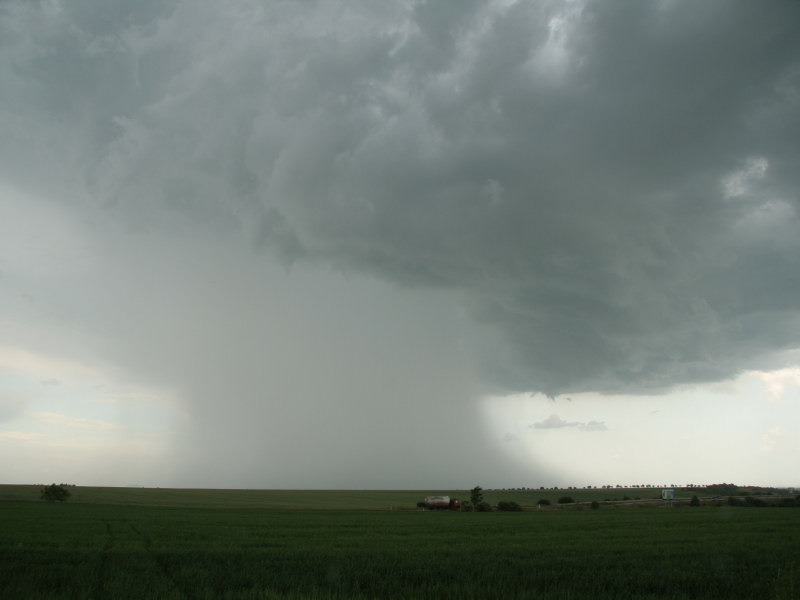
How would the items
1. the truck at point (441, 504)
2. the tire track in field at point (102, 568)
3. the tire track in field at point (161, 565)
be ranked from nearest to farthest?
1. the tire track in field at point (161, 565)
2. the tire track in field at point (102, 568)
3. the truck at point (441, 504)

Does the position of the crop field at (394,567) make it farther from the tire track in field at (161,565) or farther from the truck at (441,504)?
the truck at (441,504)

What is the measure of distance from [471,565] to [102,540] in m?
23.7

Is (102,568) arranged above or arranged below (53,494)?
above

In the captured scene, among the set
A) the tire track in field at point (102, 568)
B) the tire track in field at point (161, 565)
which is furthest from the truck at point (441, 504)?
the tire track in field at point (102, 568)

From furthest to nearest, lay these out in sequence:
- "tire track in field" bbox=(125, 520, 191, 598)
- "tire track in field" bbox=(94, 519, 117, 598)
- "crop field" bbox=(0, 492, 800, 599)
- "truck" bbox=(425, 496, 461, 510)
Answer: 1. "truck" bbox=(425, 496, 461, 510)
2. "crop field" bbox=(0, 492, 800, 599)
3. "tire track in field" bbox=(94, 519, 117, 598)
4. "tire track in field" bbox=(125, 520, 191, 598)

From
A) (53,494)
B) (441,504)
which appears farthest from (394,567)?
(53,494)

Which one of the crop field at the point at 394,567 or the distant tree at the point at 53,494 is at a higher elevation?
the crop field at the point at 394,567

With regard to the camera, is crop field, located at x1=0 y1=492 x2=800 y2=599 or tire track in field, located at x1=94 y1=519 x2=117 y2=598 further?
crop field, located at x1=0 y1=492 x2=800 y2=599

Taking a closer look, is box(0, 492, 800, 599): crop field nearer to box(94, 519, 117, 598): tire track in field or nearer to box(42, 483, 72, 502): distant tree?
box(94, 519, 117, 598): tire track in field

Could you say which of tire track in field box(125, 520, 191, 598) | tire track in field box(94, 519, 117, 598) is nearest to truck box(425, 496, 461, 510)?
tire track in field box(125, 520, 191, 598)

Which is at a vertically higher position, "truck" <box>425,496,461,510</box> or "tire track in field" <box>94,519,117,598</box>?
"tire track in field" <box>94,519,117,598</box>

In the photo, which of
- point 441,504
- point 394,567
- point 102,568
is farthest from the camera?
point 441,504

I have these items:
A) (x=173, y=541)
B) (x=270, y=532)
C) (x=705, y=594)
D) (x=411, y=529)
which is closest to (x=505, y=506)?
(x=411, y=529)

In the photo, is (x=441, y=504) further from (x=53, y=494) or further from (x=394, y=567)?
(x=394, y=567)
